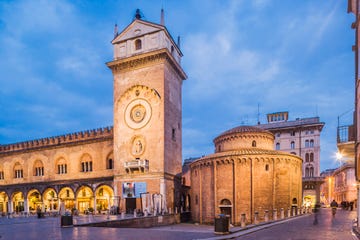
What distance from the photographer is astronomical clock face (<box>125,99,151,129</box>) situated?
114 ft

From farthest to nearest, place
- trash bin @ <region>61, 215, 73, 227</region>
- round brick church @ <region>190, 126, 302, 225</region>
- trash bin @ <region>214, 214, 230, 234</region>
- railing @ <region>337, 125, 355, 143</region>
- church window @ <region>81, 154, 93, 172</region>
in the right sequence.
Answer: church window @ <region>81, 154, 93, 172</region> < round brick church @ <region>190, 126, 302, 225</region> < trash bin @ <region>61, 215, 73, 227</region> < railing @ <region>337, 125, 355, 143</region> < trash bin @ <region>214, 214, 230, 234</region>

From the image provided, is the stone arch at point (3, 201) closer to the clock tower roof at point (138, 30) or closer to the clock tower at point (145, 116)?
the clock tower at point (145, 116)

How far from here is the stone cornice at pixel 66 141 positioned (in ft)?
127

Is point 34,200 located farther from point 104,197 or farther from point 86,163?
point 104,197

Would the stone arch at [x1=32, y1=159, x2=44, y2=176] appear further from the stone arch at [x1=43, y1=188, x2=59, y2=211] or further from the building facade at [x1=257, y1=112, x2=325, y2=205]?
the building facade at [x1=257, y1=112, x2=325, y2=205]

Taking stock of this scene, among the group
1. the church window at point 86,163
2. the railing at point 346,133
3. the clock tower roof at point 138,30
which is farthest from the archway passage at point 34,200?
the railing at point 346,133

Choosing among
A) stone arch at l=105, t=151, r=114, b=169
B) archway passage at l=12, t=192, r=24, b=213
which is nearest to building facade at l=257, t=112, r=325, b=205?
stone arch at l=105, t=151, r=114, b=169

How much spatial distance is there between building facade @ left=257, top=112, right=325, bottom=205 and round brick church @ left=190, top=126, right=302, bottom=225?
69.2 feet

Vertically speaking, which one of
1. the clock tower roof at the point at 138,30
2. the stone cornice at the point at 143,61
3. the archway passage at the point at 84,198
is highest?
the clock tower roof at the point at 138,30

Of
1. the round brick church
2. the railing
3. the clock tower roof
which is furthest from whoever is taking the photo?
the clock tower roof

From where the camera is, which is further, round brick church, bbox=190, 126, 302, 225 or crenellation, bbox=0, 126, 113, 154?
crenellation, bbox=0, 126, 113, 154

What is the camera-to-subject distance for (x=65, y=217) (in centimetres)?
1709

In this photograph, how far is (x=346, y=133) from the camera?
595 inches

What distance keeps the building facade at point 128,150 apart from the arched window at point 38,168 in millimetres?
144
